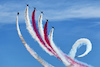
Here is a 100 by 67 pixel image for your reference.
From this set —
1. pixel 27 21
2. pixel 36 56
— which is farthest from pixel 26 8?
pixel 36 56

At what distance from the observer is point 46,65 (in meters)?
117

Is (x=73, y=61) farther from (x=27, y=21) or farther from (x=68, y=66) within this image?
(x=27, y=21)

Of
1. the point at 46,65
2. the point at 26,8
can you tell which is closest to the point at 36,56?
the point at 46,65

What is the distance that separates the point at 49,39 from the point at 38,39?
2497 millimetres

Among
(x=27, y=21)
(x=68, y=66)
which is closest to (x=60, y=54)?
(x=68, y=66)

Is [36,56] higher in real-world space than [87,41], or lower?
lower

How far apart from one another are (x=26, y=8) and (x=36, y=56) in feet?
36.4

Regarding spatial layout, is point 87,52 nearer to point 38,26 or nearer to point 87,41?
point 87,41

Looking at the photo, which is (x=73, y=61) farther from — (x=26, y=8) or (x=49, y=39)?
(x=26, y=8)

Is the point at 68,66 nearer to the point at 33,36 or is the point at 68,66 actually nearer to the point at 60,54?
the point at 60,54

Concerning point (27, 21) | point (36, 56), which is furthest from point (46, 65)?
point (27, 21)

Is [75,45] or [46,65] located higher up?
[75,45]

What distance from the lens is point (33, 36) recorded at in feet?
385

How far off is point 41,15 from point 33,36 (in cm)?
511
